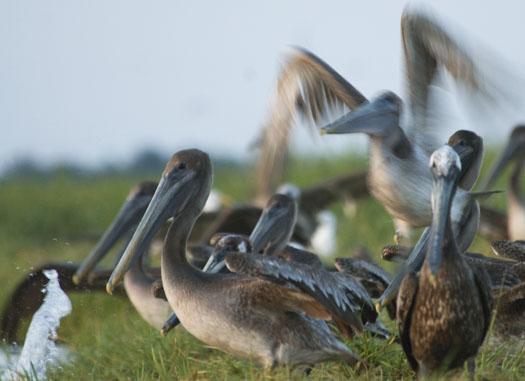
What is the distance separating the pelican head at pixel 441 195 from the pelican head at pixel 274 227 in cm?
243

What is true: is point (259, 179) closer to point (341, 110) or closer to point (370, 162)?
point (341, 110)

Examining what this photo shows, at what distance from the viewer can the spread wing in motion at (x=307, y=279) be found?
16.4 feet

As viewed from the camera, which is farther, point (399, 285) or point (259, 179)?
point (259, 179)

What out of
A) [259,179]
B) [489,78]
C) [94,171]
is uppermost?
[489,78]

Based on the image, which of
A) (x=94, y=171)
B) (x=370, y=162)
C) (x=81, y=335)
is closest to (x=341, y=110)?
(x=370, y=162)

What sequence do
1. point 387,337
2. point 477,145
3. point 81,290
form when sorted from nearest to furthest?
point 387,337
point 477,145
point 81,290

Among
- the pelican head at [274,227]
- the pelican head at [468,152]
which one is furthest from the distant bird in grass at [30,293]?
the pelican head at [468,152]

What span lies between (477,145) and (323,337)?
4.94 feet

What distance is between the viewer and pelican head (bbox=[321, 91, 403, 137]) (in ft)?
19.8

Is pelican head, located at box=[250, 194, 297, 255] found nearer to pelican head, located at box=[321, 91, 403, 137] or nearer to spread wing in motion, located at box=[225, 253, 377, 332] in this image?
pelican head, located at box=[321, 91, 403, 137]

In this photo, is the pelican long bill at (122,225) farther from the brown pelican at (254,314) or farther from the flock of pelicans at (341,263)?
the brown pelican at (254,314)

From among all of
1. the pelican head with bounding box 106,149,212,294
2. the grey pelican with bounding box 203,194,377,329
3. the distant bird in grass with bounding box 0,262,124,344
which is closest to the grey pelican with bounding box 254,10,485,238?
the grey pelican with bounding box 203,194,377,329

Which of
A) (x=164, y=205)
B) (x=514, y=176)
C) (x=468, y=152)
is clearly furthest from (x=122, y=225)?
(x=514, y=176)

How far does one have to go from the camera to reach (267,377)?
5.02 m
